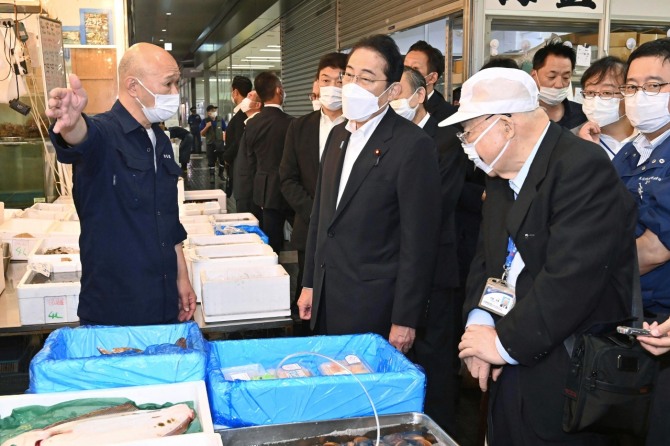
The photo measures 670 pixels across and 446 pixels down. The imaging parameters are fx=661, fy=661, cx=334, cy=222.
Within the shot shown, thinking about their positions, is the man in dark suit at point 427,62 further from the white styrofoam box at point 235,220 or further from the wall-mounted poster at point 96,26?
the wall-mounted poster at point 96,26

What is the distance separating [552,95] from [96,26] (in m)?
4.13

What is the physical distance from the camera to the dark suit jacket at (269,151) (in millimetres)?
5977

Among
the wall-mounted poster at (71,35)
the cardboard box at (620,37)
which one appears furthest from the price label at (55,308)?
the cardboard box at (620,37)

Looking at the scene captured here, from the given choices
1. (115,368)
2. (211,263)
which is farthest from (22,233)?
(115,368)

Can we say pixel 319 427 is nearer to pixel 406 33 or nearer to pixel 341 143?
pixel 341 143

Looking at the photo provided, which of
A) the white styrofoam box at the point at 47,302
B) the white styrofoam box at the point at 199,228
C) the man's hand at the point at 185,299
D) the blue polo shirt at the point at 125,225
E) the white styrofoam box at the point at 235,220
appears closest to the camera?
the blue polo shirt at the point at 125,225

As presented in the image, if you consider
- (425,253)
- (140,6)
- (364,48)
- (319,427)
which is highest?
(140,6)

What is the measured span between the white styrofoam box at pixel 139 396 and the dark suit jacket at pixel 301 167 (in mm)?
2744

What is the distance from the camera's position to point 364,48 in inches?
110

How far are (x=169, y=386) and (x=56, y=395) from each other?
0.90 ft

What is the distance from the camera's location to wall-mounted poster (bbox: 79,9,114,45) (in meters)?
5.97

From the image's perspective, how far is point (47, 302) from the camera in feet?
10.2

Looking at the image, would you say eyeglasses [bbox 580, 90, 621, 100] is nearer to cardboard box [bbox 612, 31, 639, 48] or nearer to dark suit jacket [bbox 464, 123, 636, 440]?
dark suit jacket [bbox 464, 123, 636, 440]

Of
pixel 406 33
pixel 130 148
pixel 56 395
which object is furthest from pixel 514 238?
pixel 406 33
